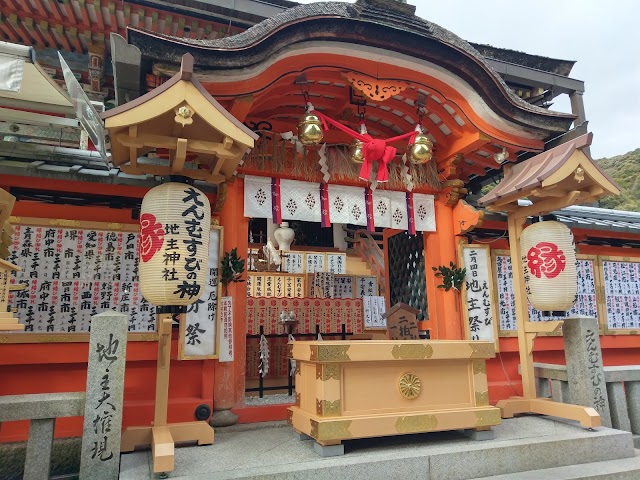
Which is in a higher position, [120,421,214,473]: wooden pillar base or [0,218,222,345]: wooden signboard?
[0,218,222,345]: wooden signboard

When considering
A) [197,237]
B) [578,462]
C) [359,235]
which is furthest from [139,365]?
[359,235]

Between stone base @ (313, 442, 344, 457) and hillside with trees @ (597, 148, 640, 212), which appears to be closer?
stone base @ (313, 442, 344, 457)

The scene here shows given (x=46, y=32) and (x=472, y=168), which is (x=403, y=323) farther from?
(x=46, y=32)

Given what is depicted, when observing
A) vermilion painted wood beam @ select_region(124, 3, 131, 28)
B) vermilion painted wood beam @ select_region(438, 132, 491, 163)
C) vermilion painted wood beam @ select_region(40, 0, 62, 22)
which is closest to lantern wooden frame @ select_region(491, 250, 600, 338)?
vermilion painted wood beam @ select_region(438, 132, 491, 163)

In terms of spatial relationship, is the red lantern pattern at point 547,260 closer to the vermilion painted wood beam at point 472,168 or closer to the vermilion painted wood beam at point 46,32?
the vermilion painted wood beam at point 472,168

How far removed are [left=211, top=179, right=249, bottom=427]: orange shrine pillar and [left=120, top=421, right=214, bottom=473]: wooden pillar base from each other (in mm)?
665

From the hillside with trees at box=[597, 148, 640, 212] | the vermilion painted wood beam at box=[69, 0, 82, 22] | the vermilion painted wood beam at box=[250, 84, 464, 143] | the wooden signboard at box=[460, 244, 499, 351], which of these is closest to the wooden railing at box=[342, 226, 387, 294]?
the wooden signboard at box=[460, 244, 499, 351]

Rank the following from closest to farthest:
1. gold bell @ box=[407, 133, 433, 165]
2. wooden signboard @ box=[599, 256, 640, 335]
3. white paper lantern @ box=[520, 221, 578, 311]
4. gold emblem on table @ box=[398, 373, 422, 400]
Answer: gold emblem on table @ box=[398, 373, 422, 400]
white paper lantern @ box=[520, 221, 578, 311]
gold bell @ box=[407, 133, 433, 165]
wooden signboard @ box=[599, 256, 640, 335]

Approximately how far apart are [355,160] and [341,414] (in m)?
3.68

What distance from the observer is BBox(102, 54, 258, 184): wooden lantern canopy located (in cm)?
440

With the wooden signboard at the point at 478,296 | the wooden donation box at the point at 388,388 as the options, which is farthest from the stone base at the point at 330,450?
the wooden signboard at the point at 478,296

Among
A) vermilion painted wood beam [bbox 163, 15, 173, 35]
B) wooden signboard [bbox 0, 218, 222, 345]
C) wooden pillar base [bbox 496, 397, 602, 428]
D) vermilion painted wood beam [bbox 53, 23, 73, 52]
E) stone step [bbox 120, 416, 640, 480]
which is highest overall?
vermilion painted wood beam [bbox 163, 15, 173, 35]

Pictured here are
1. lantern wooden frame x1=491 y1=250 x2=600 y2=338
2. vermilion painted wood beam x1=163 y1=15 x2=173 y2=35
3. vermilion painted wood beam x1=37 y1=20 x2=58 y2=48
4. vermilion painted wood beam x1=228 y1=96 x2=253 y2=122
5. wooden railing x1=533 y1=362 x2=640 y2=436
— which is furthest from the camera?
vermilion painted wood beam x1=163 y1=15 x2=173 y2=35

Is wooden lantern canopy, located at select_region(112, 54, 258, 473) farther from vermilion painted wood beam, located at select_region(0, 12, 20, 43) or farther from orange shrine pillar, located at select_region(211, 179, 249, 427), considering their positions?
vermilion painted wood beam, located at select_region(0, 12, 20, 43)
